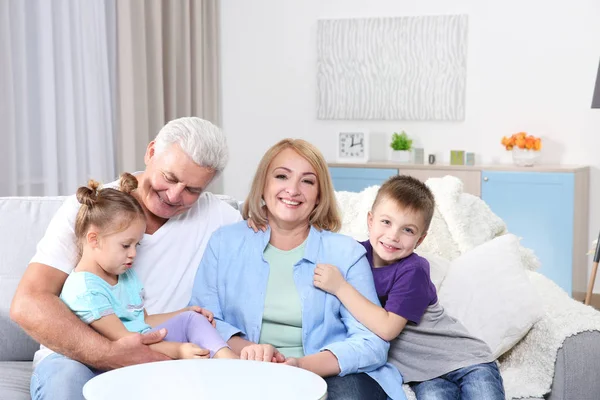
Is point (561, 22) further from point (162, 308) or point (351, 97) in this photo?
point (162, 308)

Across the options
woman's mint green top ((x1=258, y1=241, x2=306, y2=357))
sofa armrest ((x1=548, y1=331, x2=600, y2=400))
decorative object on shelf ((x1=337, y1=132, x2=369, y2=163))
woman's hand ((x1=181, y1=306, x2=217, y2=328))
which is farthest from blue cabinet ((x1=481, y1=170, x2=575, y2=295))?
woman's hand ((x1=181, y1=306, x2=217, y2=328))

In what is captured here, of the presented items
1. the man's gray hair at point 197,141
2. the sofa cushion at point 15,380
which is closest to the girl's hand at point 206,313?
the man's gray hair at point 197,141

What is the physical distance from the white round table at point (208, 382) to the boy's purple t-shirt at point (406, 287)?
534mm

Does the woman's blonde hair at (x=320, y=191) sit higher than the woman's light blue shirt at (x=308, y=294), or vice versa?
the woman's blonde hair at (x=320, y=191)

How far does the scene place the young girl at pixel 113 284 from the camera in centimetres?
196

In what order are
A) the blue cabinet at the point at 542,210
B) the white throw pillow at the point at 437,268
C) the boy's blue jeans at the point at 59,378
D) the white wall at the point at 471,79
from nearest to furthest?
the boy's blue jeans at the point at 59,378 < the white throw pillow at the point at 437,268 < the blue cabinet at the point at 542,210 < the white wall at the point at 471,79

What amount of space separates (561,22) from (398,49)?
107 cm

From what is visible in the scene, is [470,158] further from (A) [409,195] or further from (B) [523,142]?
(A) [409,195]

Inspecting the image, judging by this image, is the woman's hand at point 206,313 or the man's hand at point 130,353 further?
the woman's hand at point 206,313

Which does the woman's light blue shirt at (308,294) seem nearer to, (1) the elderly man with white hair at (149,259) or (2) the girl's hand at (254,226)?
(2) the girl's hand at (254,226)

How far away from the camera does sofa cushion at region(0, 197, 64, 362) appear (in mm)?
2348

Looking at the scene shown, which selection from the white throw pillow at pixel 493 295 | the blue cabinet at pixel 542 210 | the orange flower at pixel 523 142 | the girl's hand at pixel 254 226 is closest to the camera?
the girl's hand at pixel 254 226

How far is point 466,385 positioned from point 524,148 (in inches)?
131

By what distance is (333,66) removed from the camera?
5.83 meters
